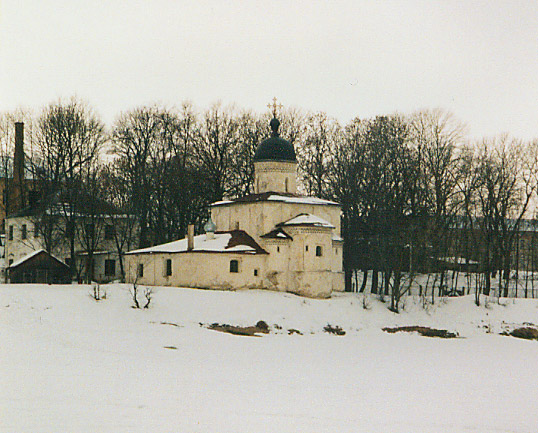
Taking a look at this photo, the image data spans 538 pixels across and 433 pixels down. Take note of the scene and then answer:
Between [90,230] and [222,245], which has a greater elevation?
[90,230]

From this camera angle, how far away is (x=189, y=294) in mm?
37719

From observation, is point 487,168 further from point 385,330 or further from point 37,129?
point 37,129

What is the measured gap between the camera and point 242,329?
34.8 m

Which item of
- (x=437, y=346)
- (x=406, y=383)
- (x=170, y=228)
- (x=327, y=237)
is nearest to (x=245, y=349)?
(x=406, y=383)

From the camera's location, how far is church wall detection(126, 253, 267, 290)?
41156mm

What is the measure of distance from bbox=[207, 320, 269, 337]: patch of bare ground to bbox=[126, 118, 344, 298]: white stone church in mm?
6033

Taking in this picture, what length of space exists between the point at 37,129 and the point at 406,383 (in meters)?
35.3

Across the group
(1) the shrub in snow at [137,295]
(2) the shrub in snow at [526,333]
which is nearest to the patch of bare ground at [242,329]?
(1) the shrub in snow at [137,295]

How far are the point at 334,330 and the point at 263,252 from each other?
24.1 feet

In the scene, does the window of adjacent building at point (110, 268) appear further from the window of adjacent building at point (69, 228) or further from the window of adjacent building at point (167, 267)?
the window of adjacent building at point (167, 267)

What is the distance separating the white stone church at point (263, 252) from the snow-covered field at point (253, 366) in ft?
5.45

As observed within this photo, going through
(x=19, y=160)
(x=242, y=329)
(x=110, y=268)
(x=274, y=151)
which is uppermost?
(x=274, y=151)

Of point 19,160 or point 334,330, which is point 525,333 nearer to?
point 334,330

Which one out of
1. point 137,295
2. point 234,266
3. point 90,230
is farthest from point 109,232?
point 137,295
